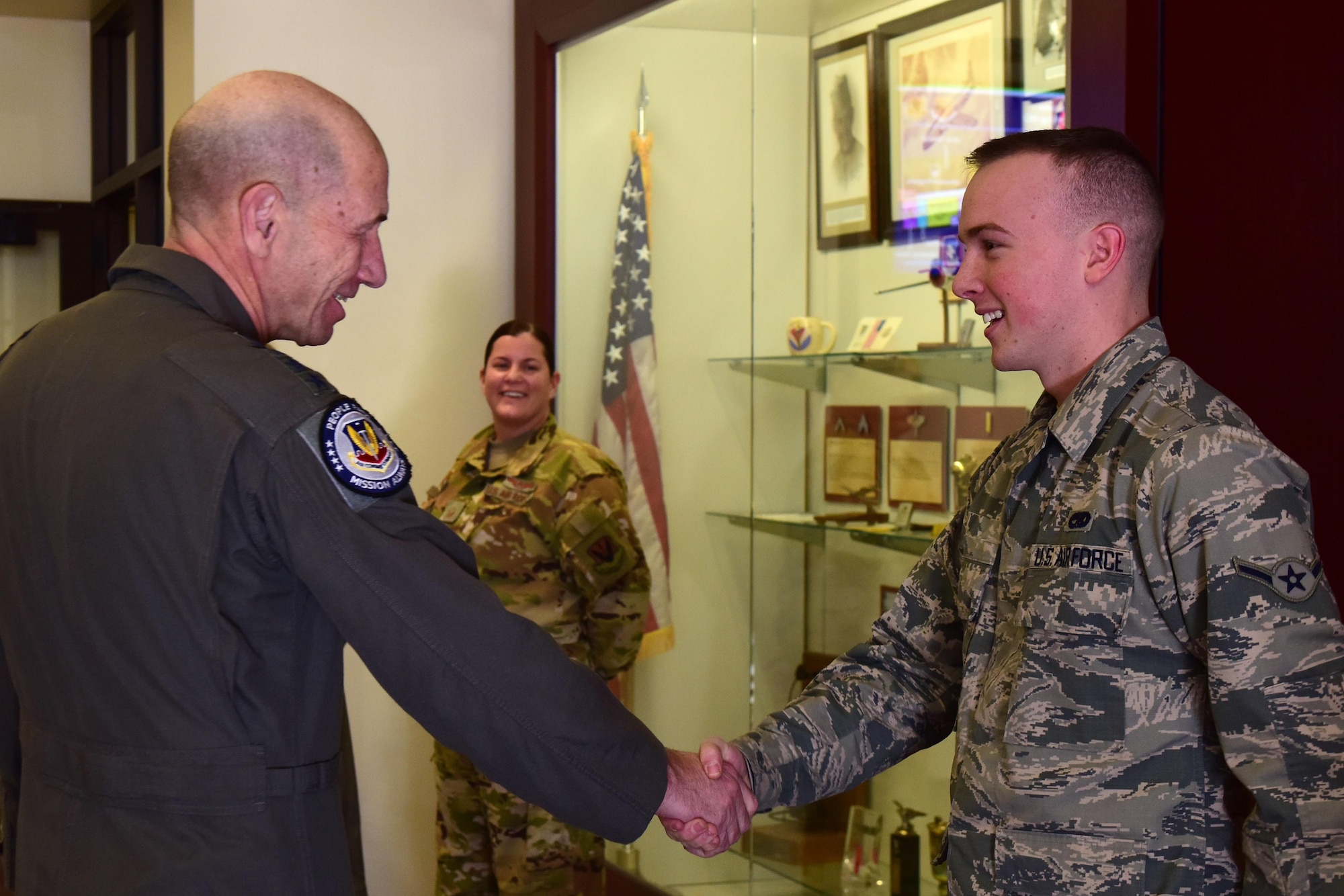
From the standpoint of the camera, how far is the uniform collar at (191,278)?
1482 mm

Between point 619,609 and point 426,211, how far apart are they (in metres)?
1.57

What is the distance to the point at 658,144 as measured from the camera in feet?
13.0

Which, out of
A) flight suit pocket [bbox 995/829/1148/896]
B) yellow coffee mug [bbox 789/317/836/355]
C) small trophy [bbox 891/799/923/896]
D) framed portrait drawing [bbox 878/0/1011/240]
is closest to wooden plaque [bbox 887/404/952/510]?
yellow coffee mug [bbox 789/317/836/355]

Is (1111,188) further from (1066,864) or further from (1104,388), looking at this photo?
(1066,864)

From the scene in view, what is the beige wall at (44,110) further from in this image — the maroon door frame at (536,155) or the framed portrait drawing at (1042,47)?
the framed portrait drawing at (1042,47)

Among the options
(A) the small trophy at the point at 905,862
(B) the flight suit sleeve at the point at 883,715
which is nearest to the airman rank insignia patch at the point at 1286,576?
(B) the flight suit sleeve at the point at 883,715

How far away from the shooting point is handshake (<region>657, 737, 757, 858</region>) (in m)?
1.79

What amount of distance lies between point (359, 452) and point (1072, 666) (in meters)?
0.86

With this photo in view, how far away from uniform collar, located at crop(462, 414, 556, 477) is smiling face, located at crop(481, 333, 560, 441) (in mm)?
30

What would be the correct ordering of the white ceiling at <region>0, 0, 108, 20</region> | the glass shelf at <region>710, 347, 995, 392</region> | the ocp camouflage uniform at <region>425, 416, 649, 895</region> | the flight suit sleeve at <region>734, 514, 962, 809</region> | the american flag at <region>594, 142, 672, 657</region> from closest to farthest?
the flight suit sleeve at <region>734, 514, 962, 809</region>, the glass shelf at <region>710, 347, 995, 392</region>, the ocp camouflage uniform at <region>425, 416, 649, 895</region>, the american flag at <region>594, 142, 672, 657</region>, the white ceiling at <region>0, 0, 108, 20</region>

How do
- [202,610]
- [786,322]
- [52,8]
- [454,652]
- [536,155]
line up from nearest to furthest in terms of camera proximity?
[202,610] → [454,652] → [786,322] → [536,155] → [52,8]

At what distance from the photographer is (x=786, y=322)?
11.7ft

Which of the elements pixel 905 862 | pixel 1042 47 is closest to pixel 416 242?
pixel 1042 47

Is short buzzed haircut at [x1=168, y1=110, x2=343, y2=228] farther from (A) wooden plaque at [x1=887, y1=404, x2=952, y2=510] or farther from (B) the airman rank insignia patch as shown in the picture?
(A) wooden plaque at [x1=887, y1=404, x2=952, y2=510]
